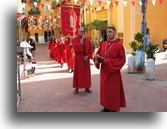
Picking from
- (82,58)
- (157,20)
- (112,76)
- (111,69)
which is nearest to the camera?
(111,69)

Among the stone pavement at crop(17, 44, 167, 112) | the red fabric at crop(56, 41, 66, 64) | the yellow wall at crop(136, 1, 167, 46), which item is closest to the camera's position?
the stone pavement at crop(17, 44, 167, 112)

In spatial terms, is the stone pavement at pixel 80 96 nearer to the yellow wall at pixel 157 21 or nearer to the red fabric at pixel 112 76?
the red fabric at pixel 112 76

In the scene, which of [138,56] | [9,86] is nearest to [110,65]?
[9,86]

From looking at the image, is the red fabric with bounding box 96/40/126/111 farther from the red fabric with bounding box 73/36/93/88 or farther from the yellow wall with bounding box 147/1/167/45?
the yellow wall with bounding box 147/1/167/45

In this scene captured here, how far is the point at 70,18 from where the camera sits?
29.7ft

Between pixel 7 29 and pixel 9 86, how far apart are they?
938mm

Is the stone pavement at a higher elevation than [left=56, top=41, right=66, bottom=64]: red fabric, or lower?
lower

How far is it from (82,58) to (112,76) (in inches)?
71.9

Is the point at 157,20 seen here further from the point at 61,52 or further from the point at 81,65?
the point at 81,65

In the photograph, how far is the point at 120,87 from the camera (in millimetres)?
4754

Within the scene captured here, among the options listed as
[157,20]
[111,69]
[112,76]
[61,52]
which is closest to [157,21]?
[157,20]

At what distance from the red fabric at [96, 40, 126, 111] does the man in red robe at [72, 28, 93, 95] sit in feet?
4.79

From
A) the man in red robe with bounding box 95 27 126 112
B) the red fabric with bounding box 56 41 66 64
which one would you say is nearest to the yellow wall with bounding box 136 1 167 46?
the red fabric with bounding box 56 41 66 64

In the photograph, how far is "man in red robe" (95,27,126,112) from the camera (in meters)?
4.49
